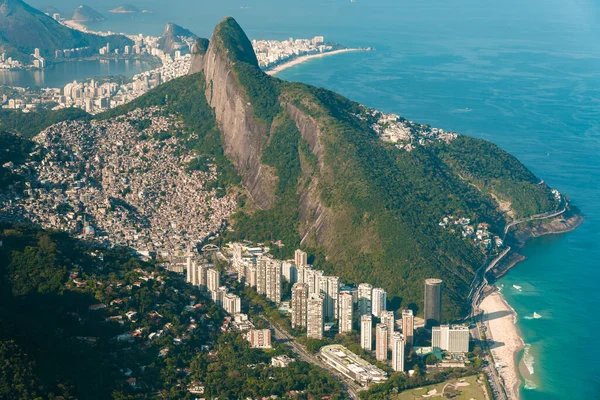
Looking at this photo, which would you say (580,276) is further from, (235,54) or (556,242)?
(235,54)

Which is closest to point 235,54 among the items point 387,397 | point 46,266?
point 46,266

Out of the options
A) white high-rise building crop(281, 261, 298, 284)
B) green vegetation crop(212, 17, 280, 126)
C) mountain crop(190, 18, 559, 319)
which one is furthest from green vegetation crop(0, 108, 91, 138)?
white high-rise building crop(281, 261, 298, 284)

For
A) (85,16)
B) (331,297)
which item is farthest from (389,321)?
(85,16)

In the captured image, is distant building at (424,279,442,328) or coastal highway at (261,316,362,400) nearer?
coastal highway at (261,316,362,400)

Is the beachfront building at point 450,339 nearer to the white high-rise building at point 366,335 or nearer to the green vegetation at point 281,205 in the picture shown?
the white high-rise building at point 366,335

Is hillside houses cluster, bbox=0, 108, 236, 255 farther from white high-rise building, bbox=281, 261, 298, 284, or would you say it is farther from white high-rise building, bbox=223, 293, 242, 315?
white high-rise building, bbox=223, 293, 242, 315
